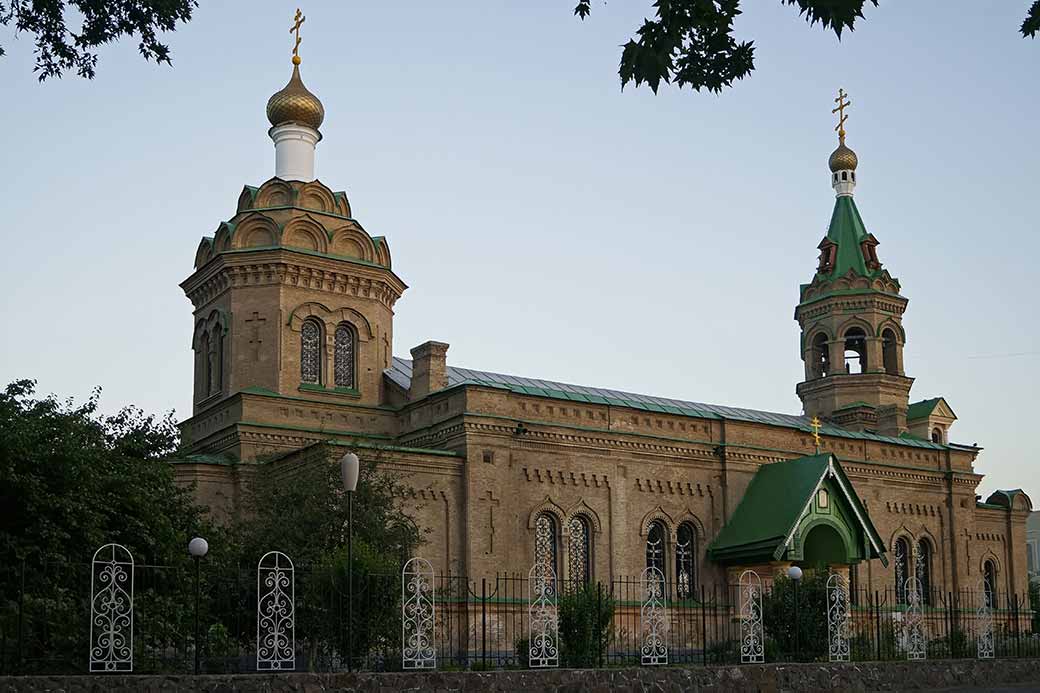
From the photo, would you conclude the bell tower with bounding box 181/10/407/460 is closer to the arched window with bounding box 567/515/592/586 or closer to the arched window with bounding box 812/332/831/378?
the arched window with bounding box 567/515/592/586

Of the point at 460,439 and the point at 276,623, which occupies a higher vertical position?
the point at 460,439

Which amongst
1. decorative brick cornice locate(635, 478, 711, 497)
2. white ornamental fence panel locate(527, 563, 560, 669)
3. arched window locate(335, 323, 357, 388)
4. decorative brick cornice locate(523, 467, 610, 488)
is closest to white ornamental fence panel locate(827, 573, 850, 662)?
white ornamental fence panel locate(527, 563, 560, 669)

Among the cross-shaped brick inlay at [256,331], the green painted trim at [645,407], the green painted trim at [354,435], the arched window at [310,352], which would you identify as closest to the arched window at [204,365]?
the cross-shaped brick inlay at [256,331]

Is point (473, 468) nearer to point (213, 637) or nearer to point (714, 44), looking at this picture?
point (213, 637)

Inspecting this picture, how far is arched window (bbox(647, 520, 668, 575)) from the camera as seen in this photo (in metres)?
30.0

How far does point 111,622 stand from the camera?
45.8ft

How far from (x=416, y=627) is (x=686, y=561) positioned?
15.2m

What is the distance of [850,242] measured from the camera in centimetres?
4375

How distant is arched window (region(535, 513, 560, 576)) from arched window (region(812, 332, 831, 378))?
17.8m

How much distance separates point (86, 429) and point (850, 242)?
3040 centimetres

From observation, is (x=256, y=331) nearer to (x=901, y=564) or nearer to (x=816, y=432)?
(x=816, y=432)

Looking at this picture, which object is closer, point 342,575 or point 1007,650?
point 342,575

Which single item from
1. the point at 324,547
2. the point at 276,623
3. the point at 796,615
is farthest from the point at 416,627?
the point at 796,615

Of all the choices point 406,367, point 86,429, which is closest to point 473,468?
point 406,367
